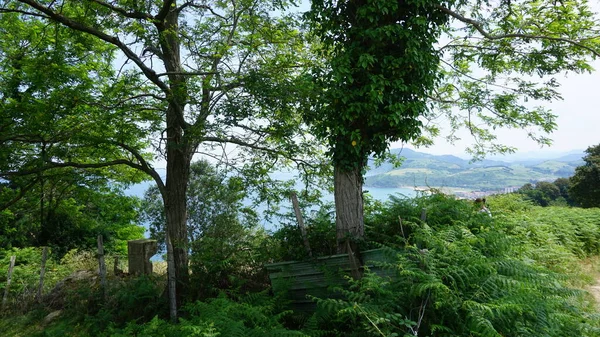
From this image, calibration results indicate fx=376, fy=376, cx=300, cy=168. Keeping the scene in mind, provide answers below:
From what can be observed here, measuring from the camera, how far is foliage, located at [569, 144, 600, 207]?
27000mm

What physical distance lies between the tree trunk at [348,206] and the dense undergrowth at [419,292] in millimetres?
311

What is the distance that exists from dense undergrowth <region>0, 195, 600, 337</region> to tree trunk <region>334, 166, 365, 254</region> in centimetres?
31

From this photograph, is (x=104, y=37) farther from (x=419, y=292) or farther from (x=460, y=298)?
(x=460, y=298)

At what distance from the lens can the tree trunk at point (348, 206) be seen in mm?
5992

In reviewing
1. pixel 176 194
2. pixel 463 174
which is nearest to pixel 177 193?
pixel 176 194

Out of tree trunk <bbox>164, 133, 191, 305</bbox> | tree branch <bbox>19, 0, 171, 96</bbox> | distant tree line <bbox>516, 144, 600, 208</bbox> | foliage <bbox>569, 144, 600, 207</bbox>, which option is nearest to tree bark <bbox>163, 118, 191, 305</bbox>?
tree trunk <bbox>164, 133, 191, 305</bbox>

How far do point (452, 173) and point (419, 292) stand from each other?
24073mm

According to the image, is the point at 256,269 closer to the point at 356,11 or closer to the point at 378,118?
the point at 378,118

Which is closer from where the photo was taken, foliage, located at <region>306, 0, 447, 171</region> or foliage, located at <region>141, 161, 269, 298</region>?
foliage, located at <region>306, 0, 447, 171</region>

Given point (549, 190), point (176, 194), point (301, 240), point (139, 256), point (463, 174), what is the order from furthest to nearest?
point (549, 190) → point (463, 174) → point (139, 256) → point (176, 194) → point (301, 240)

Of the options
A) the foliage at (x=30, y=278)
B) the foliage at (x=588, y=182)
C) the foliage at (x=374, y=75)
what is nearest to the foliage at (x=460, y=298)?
the foliage at (x=374, y=75)

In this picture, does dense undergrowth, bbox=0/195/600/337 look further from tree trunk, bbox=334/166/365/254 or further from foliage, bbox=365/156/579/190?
foliage, bbox=365/156/579/190

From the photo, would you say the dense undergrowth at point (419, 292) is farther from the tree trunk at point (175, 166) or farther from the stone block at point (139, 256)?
the stone block at point (139, 256)

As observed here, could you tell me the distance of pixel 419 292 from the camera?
12.0 feet
